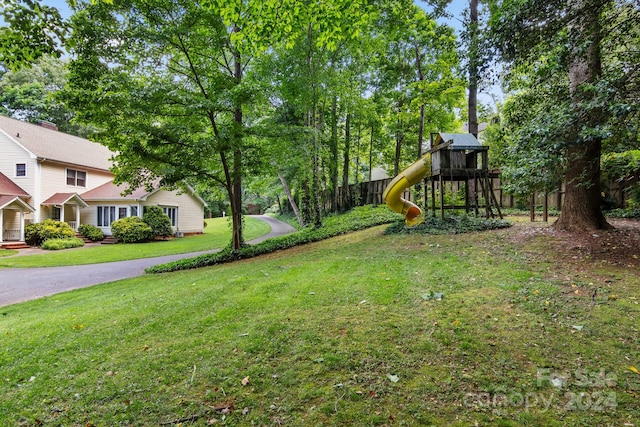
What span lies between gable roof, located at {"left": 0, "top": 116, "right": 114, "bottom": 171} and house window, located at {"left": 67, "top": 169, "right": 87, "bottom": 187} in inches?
24.3

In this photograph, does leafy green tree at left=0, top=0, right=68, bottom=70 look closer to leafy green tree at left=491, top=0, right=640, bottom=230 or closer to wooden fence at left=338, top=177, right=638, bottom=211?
leafy green tree at left=491, top=0, right=640, bottom=230

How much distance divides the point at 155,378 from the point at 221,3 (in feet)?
16.3

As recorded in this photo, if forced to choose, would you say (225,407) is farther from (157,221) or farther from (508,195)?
(157,221)

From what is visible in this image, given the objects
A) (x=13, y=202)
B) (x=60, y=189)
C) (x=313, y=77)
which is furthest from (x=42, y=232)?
(x=313, y=77)

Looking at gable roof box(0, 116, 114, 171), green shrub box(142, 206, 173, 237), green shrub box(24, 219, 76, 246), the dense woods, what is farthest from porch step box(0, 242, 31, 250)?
the dense woods

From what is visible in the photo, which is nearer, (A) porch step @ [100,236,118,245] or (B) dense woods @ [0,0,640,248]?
(B) dense woods @ [0,0,640,248]

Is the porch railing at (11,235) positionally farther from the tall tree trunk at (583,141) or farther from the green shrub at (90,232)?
the tall tree trunk at (583,141)

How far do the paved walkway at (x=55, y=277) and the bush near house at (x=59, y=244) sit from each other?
5493mm

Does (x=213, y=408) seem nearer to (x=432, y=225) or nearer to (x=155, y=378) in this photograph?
(x=155, y=378)

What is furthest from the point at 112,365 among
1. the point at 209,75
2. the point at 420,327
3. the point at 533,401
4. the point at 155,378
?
the point at 209,75

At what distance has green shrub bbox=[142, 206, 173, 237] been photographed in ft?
64.7

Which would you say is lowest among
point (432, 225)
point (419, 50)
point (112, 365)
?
point (112, 365)

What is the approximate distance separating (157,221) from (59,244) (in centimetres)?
504

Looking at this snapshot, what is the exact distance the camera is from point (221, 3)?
15.3 ft
